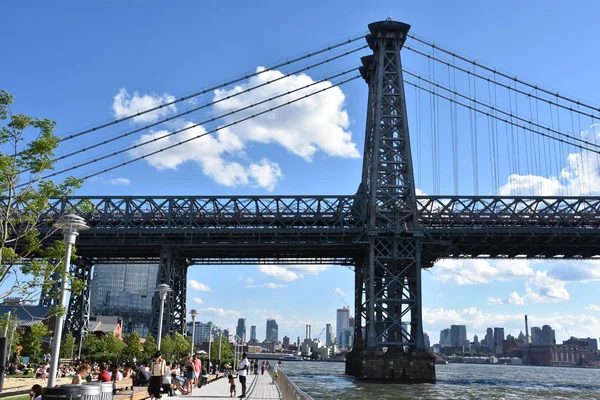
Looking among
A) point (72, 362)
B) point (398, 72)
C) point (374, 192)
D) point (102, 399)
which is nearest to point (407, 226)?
point (374, 192)

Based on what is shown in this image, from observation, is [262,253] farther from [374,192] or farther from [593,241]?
[593,241]

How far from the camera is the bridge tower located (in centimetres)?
6669

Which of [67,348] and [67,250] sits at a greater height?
[67,250]

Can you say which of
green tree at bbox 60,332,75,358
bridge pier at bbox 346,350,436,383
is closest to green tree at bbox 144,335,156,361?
green tree at bbox 60,332,75,358

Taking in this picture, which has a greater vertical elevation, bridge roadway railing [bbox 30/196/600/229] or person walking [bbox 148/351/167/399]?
bridge roadway railing [bbox 30/196/600/229]

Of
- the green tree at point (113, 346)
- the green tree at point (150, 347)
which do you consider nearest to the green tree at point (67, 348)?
the green tree at point (113, 346)

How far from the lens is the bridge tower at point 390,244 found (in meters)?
66.7

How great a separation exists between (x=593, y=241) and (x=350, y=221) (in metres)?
29.6

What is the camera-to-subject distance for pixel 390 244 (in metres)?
71.8

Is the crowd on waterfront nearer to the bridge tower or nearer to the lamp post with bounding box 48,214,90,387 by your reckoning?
the lamp post with bounding box 48,214,90,387

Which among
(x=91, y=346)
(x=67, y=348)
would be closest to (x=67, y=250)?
(x=67, y=348)

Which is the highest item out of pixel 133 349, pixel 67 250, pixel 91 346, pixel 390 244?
pixel 390 244

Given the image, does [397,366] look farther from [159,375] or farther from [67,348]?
[159,375]

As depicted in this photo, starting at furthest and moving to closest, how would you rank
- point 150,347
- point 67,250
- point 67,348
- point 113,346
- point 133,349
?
point 113,346
point 67,348
point 133,349
point 150,347
point 67,250
